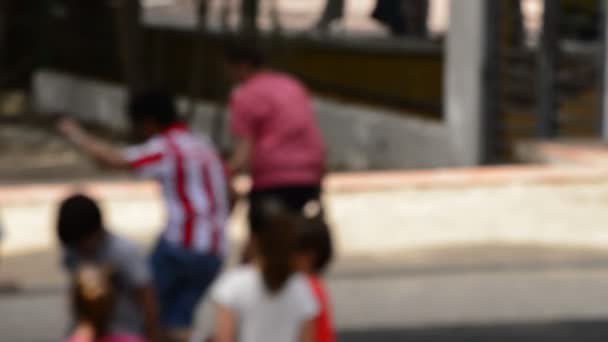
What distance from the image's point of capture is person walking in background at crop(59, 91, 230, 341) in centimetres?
731

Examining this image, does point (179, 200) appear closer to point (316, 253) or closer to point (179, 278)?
point (179, 278)

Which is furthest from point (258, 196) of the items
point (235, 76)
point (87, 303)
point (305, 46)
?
point (305, 46)

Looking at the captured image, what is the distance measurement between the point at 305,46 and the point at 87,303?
16357 millimetres

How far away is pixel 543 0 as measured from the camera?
18281 millimetres

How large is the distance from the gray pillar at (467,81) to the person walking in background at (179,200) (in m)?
10.5

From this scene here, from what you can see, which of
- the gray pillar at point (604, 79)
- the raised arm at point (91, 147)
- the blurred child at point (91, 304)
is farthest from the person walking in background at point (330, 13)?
the blurred child at point (91, 304)

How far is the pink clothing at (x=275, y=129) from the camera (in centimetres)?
855

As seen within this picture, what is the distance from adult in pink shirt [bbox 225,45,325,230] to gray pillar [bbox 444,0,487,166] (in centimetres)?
933

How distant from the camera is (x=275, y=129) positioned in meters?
8.66

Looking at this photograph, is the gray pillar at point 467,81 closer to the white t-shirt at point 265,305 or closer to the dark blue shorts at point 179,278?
the dark blue shorts at point 179,278

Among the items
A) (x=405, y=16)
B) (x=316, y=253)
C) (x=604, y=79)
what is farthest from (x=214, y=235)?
(x=405, y=16)

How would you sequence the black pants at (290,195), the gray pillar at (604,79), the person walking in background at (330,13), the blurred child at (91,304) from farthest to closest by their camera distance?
the person walking in background at (330,13)
the gray pillar at (604,79)
the black pants at (290,195)
the blurred child at (91,304)

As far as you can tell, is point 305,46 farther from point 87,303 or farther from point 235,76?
point 87,303

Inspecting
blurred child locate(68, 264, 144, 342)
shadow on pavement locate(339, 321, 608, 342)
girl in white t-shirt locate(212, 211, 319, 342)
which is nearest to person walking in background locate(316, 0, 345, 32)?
shadow on pavement locate(339, 321, 608, 342)
